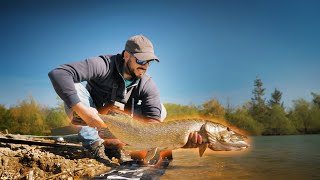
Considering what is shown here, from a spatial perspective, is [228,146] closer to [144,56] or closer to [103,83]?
[144,56]

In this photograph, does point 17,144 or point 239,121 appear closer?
point 17,144

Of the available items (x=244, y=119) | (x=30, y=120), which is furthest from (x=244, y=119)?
(x=30, y=120)

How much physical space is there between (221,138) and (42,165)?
9.96 feet

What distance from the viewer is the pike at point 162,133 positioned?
480 cm

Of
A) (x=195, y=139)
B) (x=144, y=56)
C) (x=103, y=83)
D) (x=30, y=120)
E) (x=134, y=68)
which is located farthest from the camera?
(x=30, y=120)

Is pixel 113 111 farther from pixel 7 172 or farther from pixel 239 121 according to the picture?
pixel 239 121

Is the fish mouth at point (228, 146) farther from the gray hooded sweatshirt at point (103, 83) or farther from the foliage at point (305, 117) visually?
the foliage at point (305, 117)

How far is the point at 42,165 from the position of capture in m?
5.33

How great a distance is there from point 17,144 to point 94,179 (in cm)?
249

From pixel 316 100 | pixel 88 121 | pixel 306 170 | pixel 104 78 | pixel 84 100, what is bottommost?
pixel 306 170

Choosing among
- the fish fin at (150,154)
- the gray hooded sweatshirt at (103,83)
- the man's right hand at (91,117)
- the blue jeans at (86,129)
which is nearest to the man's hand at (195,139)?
the fish fin at (150,154)

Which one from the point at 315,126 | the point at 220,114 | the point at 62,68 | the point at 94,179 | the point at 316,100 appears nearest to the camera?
the point at 94,179

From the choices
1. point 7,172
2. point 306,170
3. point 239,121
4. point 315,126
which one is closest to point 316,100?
point 315,126

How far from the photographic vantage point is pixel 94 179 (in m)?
4.72
